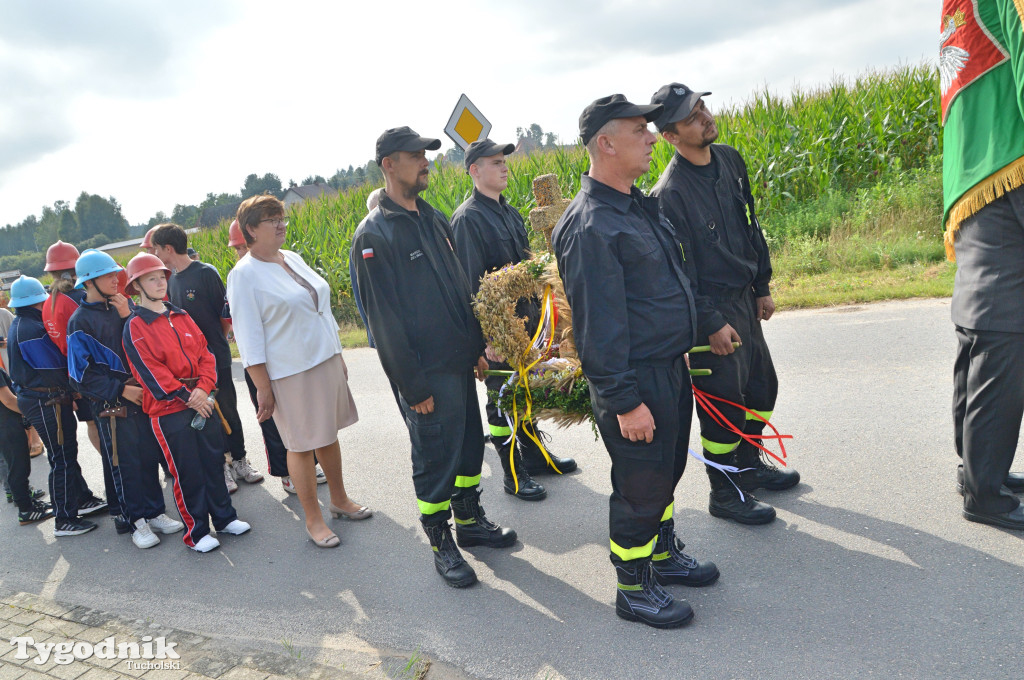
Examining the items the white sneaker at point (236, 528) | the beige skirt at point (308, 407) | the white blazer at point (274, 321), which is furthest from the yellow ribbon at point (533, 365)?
the white sneaker at point (236, 528)

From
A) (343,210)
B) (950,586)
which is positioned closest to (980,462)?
(950,586)

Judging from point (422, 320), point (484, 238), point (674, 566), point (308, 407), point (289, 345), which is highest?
point (484, 238)

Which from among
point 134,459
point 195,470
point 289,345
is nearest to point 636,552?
point 289,345

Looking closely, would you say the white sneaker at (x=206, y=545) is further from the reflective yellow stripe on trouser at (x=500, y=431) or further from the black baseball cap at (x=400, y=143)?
the black baseball cap at (x=400, y=143)

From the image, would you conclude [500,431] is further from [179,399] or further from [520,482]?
[179,399]

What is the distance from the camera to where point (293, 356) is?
15.4 feet

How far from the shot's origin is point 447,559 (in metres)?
4.07

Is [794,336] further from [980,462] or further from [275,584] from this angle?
[275,584]

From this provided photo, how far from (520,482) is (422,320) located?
1686 mm

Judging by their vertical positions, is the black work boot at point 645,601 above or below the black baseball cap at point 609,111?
below

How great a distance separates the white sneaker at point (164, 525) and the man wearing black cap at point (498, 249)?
7.94 feet

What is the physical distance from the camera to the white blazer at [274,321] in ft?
15.0

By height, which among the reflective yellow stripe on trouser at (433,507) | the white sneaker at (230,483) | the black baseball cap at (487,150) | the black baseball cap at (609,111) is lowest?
the white sneaker at (230,483)

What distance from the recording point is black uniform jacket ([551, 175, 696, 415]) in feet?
10.3
